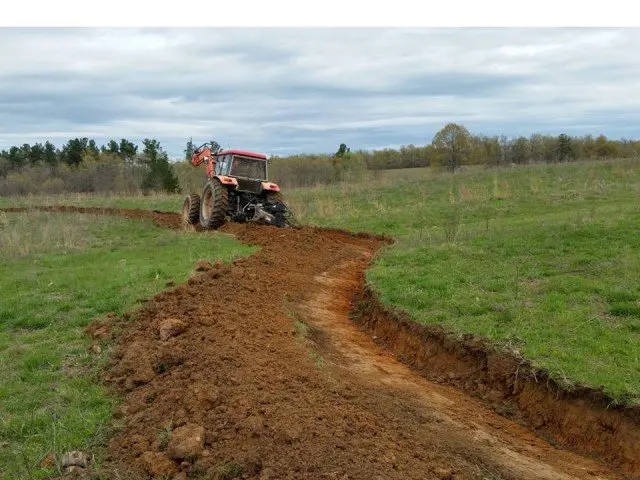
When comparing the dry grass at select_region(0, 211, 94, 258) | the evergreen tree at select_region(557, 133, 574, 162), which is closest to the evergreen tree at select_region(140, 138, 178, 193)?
the dry grass at select_region(0, 211, 94, 258)

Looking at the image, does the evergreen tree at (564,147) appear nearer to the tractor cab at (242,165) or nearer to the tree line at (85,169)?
the tree line at (85,169)

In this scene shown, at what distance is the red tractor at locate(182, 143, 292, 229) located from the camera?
15.6 metres

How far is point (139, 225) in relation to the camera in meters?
19.0

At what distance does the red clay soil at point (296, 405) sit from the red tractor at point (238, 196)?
24.1ft

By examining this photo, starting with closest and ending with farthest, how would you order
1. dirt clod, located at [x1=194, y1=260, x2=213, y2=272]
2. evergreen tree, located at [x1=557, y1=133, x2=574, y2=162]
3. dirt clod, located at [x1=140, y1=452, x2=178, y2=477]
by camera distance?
dirt clod, located at [x1=140, y1=452, x2=178, y2=477] < dirt clod, located at [x1=194, y1=260, x2=213, y2=272] < evergreen tree, located at [x1=557, y1=133, x2=574, y2=162]

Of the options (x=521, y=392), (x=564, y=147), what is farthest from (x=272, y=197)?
(x=564, y=147)

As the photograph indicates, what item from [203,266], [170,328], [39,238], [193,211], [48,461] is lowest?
[48,461]

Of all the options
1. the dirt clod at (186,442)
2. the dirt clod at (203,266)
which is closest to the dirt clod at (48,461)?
the dirt clod at (186,442)

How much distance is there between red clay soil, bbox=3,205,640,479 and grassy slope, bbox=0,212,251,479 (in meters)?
0.37

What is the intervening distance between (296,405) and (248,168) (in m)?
13.1

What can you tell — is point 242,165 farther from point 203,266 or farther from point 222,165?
point 203,266

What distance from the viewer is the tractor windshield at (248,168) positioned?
55.0ft

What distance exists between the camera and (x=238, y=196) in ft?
54.6

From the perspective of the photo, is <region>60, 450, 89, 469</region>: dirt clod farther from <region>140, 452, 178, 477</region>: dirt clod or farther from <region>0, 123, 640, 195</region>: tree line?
<region>0, 123, 640, 195</region>: tree line
